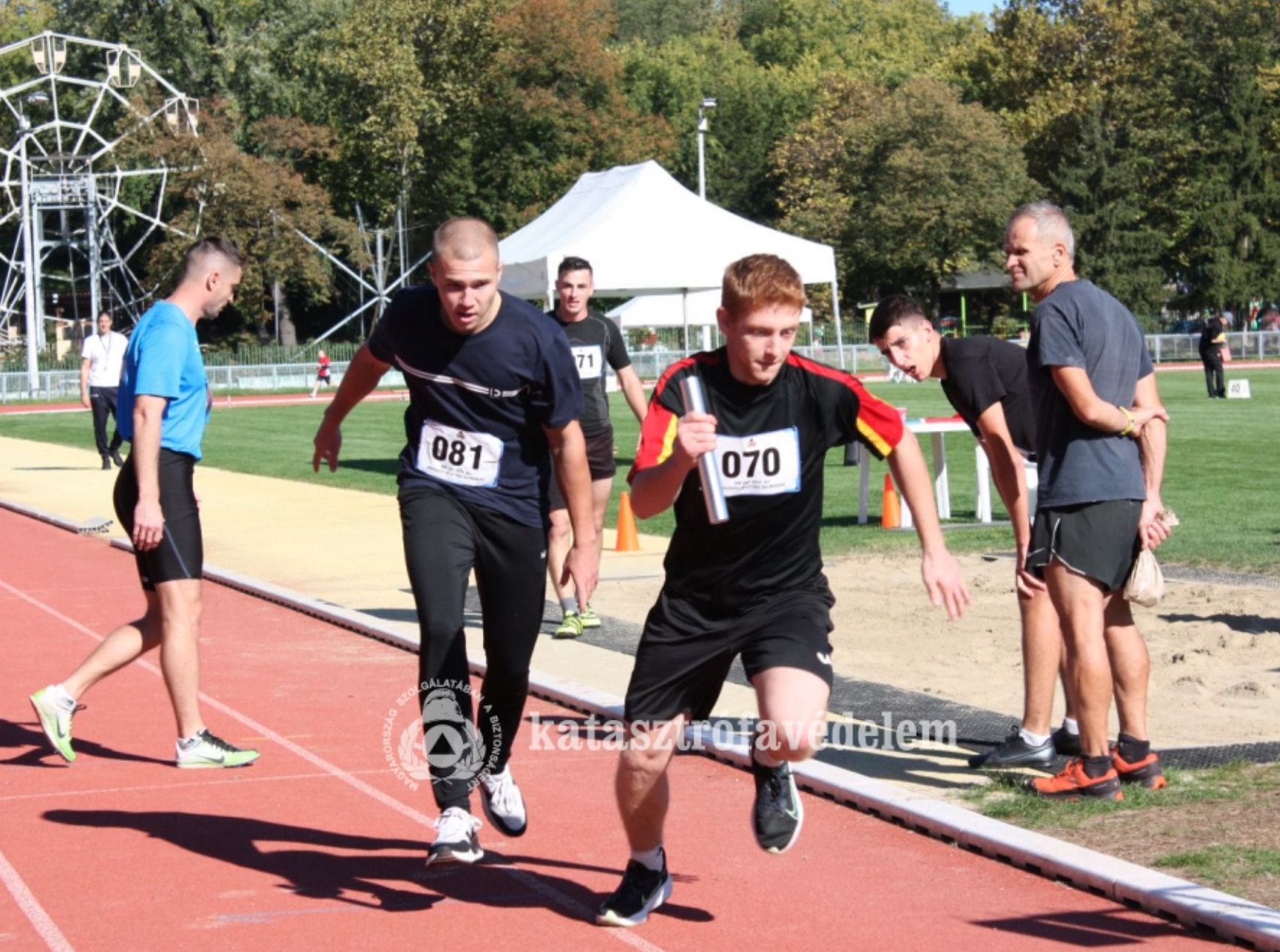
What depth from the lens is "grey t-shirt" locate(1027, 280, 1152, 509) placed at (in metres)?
6.33

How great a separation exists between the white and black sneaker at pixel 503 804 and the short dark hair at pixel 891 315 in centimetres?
222

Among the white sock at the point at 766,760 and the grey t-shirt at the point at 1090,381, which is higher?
the grey t-shirt at the point at 1090,381

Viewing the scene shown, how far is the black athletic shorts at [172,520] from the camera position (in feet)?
23.7

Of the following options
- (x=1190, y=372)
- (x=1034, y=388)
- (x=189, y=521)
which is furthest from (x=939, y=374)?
(x=1190, y=372)

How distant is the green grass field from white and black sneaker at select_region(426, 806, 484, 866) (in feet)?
27.4

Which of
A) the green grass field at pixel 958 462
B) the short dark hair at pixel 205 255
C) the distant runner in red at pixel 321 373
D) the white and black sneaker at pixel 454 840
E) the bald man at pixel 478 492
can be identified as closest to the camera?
the white and black sneaker at pixel 454 840

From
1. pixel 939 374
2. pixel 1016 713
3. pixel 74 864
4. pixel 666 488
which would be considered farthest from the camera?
pixel 1016 713

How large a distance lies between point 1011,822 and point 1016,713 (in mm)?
1954

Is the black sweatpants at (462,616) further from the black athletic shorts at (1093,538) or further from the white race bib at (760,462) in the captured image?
the black athletic shorts at (1093,538)

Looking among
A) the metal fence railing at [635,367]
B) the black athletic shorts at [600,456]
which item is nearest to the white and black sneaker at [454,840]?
the black athletic shorts at [600,456]

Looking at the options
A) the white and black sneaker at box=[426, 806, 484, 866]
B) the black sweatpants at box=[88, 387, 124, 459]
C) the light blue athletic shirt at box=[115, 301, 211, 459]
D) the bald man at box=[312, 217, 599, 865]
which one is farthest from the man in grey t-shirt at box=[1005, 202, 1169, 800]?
the black sweatpants at box=[88, 387, 124, 459]

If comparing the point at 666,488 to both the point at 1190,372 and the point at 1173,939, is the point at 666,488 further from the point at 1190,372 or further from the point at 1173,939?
the point at 1190,372

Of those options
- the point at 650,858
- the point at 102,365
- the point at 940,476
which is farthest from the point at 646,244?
the point at 650,858

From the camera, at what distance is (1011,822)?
6.14 metres
